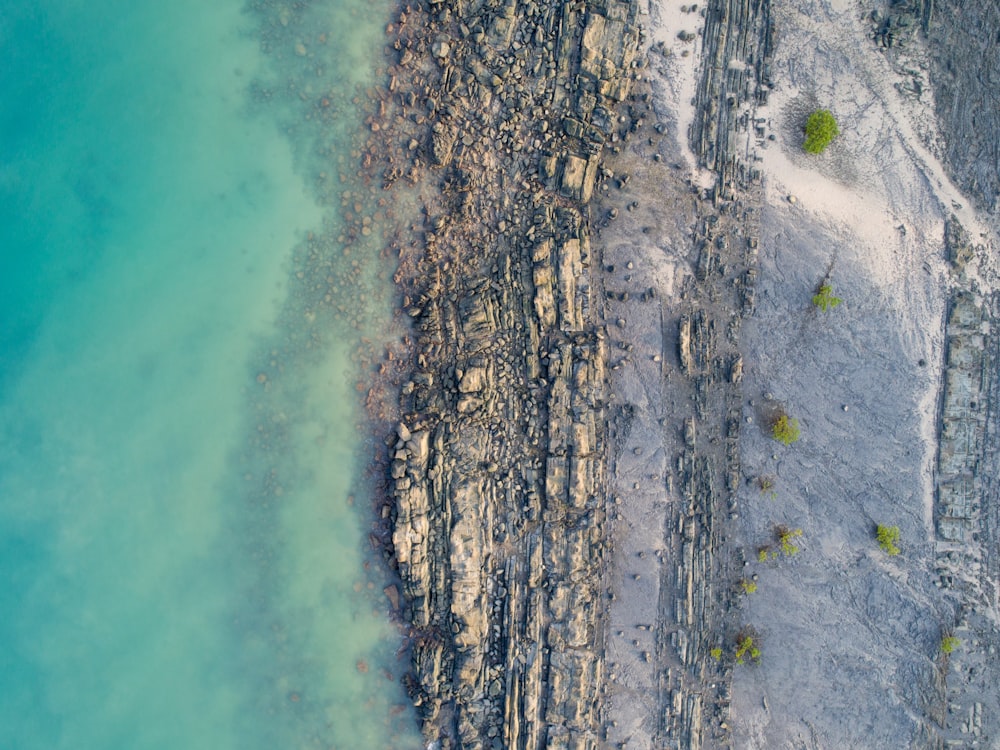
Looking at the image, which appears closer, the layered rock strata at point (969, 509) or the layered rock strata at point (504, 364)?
the layered rock strata at point (504, 364)

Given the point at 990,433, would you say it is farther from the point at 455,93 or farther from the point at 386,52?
the point at 386,52

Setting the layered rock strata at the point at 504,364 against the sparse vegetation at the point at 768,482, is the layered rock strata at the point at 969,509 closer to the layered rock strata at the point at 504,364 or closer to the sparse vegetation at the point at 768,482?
the sparse vegetation at the point at 768,482

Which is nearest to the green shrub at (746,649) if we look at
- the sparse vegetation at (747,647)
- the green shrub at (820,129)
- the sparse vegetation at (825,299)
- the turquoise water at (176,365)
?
the sparse vegetation at (747,647)

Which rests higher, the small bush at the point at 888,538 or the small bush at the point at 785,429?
the small bush at the point at 785,429

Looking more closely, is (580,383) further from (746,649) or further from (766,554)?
(746,649)

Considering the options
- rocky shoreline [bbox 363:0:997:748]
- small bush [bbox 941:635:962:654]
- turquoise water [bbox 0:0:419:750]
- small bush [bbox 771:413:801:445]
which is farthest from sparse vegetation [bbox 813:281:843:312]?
turquoise water [bbox 0:0:419:750]

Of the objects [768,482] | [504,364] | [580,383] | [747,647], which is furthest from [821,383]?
[504,364]
